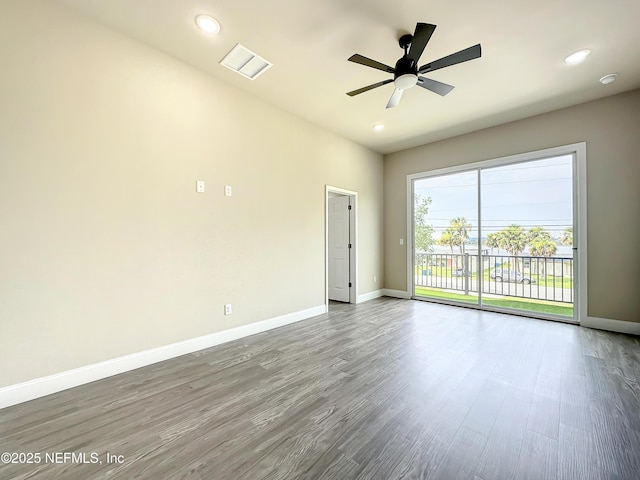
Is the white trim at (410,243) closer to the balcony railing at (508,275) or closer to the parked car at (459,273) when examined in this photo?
the balcony railing at (508,275)

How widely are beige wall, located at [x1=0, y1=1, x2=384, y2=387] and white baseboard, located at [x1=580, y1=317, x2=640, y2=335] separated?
438cm

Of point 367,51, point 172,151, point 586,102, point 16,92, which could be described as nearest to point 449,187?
point 586,102

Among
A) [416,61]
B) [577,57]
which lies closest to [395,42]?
[416,61]

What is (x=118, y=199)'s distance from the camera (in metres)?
2.51

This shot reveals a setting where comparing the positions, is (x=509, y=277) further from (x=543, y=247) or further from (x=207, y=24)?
(x=207, y=24)

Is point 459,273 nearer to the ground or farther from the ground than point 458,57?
nearer to the ground

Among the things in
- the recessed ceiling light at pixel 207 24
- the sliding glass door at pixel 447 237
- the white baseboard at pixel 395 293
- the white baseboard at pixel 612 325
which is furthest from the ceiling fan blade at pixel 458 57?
the white baseboard at pixel 395 293

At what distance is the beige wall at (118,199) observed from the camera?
6.79ft

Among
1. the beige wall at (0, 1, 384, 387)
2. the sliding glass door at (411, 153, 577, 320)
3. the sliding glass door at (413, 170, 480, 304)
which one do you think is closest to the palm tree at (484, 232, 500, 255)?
the sliding glass door at (411, 153, 577, 320)

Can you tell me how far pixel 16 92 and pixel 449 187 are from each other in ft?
19.2

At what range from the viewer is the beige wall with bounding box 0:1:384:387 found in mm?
2070

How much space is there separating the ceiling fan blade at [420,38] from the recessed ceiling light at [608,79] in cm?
263

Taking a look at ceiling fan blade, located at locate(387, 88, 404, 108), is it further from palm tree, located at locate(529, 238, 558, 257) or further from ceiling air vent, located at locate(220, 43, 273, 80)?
palm tree, located at locate(529, 238, 558, 257)

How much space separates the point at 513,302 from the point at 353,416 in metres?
4.75
